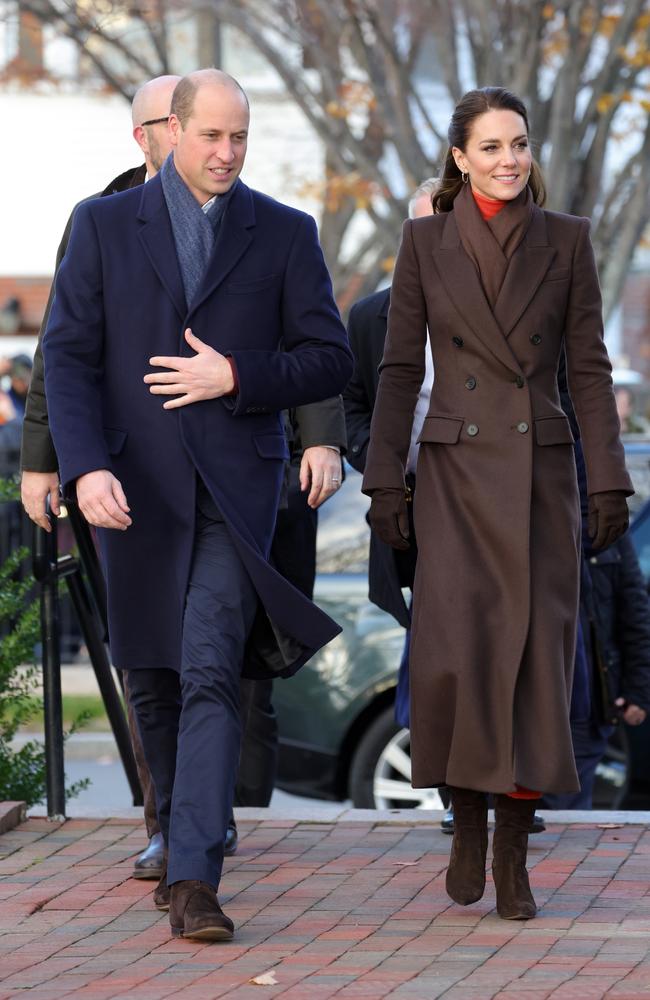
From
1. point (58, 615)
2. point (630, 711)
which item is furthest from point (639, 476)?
point (58, 615)

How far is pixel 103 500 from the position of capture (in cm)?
488

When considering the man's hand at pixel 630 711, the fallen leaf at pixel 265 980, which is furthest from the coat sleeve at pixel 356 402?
the fallen leaf at pixel 265 980

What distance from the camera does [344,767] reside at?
8250mm

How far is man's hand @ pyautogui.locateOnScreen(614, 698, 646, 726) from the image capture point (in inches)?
280

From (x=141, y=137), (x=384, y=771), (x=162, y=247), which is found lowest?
(x=384, y=771)

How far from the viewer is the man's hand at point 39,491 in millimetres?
5703

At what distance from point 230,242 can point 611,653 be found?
2.55m

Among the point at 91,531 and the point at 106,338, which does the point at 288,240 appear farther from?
the point at 91,531

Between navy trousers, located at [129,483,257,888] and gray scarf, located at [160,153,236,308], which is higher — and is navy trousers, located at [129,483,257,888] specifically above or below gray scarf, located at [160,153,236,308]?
below

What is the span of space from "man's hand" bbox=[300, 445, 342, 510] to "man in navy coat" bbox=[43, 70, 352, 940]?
243 millimetres

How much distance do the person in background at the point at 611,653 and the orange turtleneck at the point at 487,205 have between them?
1868 mm

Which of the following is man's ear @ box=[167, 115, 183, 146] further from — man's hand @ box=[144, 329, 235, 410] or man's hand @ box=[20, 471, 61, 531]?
man's hand @ box=[20, 471, 61, 531]

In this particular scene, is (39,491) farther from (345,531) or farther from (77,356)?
(345,531)

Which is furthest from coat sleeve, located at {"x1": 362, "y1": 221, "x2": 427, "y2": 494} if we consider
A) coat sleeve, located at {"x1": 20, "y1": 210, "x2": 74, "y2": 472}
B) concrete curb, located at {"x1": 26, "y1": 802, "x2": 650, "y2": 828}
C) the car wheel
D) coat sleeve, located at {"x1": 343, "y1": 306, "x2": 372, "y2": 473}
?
the car wheel
